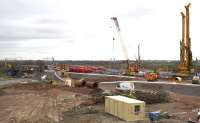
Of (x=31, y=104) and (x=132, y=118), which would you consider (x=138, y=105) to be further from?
(x=31, y=104)

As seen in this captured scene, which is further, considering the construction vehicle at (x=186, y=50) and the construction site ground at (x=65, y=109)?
the construction vehicle at (x=186, y=50)

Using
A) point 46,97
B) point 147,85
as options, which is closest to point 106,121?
point 46,97

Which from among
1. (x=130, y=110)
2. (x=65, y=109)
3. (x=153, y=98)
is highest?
(x=130, y=110)

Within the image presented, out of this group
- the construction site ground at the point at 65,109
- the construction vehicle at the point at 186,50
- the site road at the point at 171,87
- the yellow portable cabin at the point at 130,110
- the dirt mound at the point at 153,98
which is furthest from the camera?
the construction vehicle at the point at 186,50

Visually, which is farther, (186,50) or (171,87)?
(186,50)

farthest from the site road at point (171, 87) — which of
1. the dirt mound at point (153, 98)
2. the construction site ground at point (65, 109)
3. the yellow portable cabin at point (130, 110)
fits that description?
the yellow portable cabin at point (130, 110)

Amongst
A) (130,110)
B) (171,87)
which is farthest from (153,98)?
(171,87)

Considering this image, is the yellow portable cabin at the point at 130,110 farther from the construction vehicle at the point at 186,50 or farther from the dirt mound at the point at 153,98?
the construction vehicle at the point at 186,50

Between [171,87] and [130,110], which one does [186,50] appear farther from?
[130,110]

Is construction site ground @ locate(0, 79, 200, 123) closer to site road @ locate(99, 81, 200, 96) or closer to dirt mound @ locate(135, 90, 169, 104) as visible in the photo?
dirt mound @ locate(135, 90, 169, 104)

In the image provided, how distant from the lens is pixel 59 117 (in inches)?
1227

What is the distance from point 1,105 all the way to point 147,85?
22628mm

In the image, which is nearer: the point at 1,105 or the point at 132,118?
the point at 132,118

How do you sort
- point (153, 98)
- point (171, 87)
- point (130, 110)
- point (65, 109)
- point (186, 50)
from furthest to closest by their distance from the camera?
point (186, 50) → point (171, 87) → point (153, 98) → point (65, 109) → point (130, 110)
